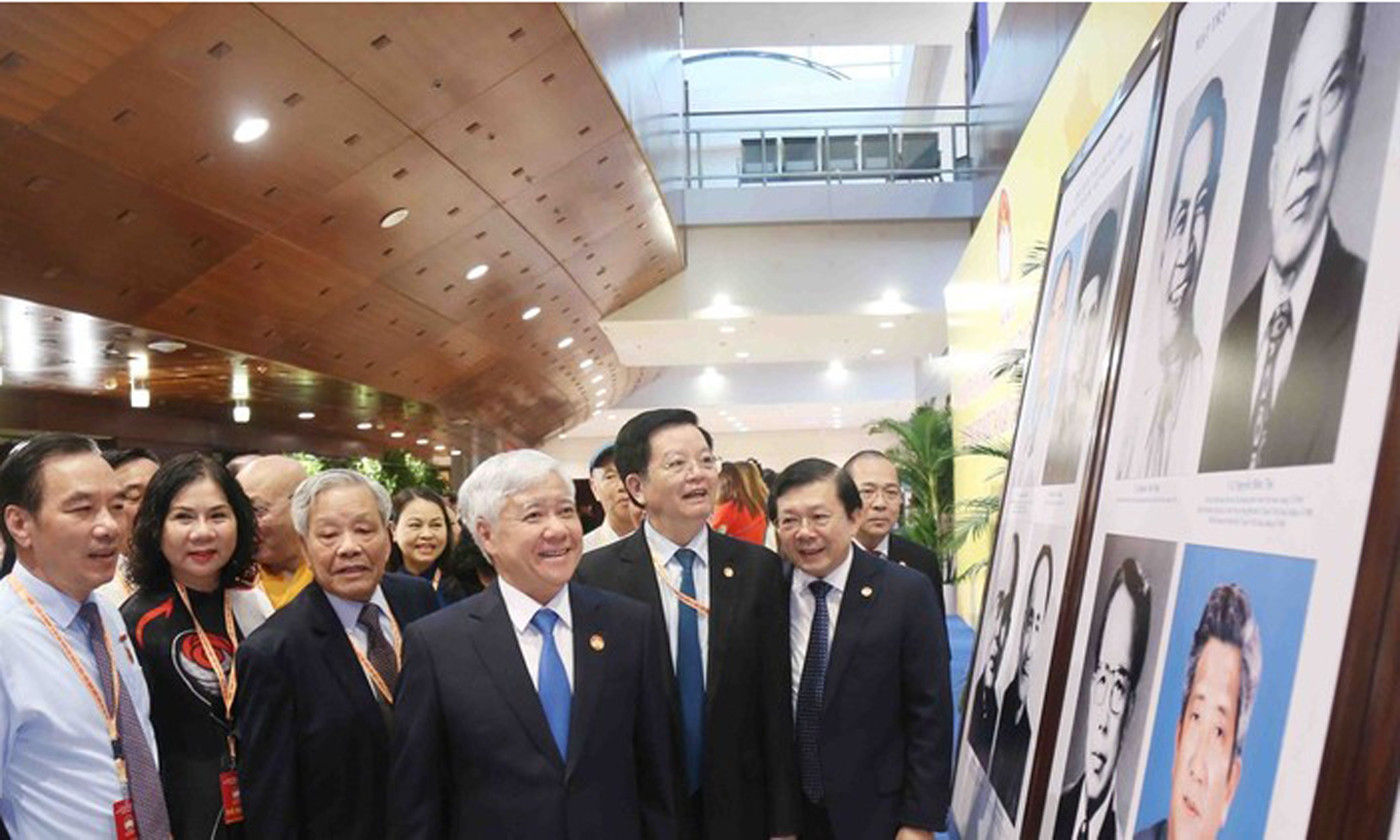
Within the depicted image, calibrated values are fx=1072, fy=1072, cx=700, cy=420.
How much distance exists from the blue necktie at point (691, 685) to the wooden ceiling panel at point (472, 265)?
7.65 m

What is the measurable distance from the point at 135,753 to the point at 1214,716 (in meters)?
1.96

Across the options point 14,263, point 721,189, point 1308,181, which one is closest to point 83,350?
point 14,263

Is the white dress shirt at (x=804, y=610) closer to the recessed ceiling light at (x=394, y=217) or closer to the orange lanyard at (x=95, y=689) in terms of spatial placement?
the orange lanyard at (x=95, y=689)

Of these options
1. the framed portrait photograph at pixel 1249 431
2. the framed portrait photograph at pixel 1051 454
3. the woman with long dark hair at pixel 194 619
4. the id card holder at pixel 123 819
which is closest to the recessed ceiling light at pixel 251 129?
the woman with long dark hair at pixel 194 619

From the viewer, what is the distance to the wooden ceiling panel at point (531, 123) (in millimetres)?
7582

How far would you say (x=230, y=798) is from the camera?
234 cm

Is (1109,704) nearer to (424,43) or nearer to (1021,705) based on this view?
(1021,705)

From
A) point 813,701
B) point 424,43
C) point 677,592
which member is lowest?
point 813,701

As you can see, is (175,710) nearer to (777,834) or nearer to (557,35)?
(777,834)

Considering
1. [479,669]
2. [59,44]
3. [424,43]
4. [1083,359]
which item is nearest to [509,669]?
[479,669]

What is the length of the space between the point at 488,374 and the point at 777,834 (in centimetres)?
1354

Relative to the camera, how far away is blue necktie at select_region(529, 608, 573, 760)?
2.13 meters

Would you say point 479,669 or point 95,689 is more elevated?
point 479,669

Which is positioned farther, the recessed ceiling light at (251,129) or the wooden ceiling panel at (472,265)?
the wooden ceiling panel at (472,265)
